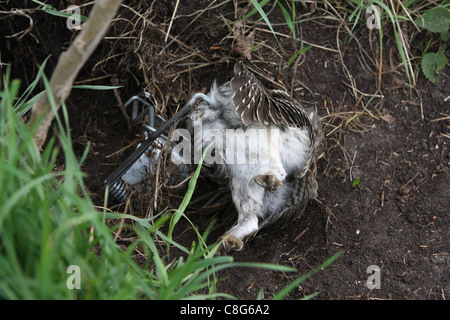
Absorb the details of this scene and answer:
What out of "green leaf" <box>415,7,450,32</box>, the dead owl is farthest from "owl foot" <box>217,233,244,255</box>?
"green leaf" <box>415,7,450,32</box>

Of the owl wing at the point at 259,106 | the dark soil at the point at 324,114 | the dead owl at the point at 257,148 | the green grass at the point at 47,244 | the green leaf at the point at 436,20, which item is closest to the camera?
the green grass at the point at 47,244

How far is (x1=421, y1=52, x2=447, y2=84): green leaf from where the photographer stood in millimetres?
2961

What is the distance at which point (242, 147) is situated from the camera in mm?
2350

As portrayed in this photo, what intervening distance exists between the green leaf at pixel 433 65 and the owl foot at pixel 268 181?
1.33 metres

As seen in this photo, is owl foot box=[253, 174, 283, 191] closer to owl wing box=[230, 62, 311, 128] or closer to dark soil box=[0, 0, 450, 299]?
owl wing box=[230, 62, 311, 128]

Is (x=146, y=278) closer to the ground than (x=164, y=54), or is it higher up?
closer to the ground

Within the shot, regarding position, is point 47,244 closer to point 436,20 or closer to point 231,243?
point 231,243

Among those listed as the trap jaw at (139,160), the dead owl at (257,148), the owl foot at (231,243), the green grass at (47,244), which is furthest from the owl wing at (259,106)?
the green grass at (47,244)

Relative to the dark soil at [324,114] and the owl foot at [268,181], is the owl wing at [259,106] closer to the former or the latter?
the owl foot at [268,181]

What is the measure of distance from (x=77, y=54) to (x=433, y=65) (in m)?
2.30

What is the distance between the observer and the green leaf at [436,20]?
9.59ft
